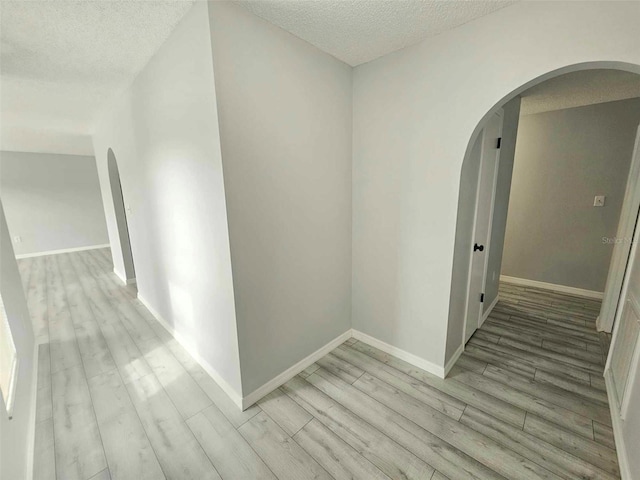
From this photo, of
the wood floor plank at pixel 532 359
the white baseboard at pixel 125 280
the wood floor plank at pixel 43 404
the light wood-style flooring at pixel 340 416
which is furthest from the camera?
the white baseboard at pixel 125 280

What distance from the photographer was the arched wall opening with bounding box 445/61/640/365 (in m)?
1.65

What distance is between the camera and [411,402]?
1.83m

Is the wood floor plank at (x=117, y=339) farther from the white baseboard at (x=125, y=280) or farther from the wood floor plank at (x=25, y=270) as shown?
the wood floor plank at (x=25, y=270)

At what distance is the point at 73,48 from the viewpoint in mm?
1866

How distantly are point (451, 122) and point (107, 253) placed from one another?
793 cm

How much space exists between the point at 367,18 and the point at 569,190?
3704mm

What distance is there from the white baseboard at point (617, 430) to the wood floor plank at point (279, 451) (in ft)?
4.94

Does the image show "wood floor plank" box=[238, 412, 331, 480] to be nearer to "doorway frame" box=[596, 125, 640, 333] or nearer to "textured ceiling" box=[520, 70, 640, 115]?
"doorway frame" box=[596, 125, 640, 333]

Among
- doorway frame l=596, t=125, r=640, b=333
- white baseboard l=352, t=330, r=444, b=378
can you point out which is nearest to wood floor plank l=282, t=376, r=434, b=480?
white baseboard l=352, t=330, r=444, b=378

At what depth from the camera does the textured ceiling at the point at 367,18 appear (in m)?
1.47

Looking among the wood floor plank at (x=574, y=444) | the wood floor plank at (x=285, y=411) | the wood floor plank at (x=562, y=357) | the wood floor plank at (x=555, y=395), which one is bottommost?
the wood floor plank at (x=285, y=411)

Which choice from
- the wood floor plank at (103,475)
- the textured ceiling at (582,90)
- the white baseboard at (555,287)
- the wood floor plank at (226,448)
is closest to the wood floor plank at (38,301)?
the wood floor plank at (103,475)

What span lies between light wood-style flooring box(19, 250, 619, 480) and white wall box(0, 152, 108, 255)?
5440 millimetres

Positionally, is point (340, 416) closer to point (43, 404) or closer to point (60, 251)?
point (43, 404)
